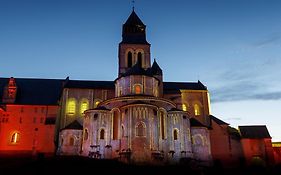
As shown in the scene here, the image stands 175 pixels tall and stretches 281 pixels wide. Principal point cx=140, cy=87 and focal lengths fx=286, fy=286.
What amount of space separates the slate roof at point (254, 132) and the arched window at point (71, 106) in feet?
119

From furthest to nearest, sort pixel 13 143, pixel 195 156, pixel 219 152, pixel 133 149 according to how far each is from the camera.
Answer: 1. pixel 219 152
2. pixel 13 143
3. pixel 195 156
4. pixel 133 149

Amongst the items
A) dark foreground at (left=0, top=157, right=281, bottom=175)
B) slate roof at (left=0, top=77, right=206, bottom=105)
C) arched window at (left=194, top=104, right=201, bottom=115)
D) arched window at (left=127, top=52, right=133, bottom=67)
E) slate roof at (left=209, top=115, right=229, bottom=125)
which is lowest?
dark foreground at (left=0, top=157, right=281, bottom=175)

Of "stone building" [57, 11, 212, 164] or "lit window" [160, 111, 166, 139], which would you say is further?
"lit window" [160, 111, 166, 139]

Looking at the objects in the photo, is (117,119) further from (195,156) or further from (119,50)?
(119,50)

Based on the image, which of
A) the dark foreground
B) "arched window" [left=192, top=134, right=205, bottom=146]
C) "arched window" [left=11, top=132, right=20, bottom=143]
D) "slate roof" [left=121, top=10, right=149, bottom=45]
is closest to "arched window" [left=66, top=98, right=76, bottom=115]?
"arched window" [left=11, top=132, right=20, bottom=143]

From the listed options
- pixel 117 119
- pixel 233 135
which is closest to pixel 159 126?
pixel 117 119

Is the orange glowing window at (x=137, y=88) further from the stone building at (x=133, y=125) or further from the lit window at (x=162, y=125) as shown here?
the lit window at (x=162, y=125)

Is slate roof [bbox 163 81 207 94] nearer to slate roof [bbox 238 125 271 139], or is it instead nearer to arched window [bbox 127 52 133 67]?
arched window [bbox 127 52 133 67]

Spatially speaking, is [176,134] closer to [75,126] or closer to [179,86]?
[75,126]

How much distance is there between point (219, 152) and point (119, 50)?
3005 centimetres

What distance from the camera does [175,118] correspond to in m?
48.3

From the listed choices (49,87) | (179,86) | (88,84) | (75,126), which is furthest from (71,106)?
(179,86)

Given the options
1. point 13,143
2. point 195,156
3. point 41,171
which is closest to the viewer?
point 41,171

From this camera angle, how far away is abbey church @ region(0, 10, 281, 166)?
1758 inches
